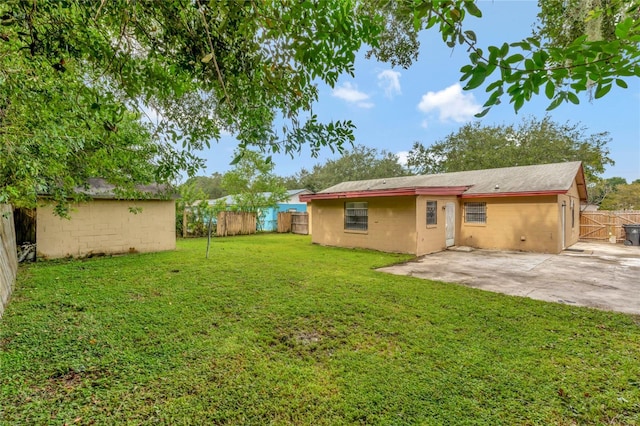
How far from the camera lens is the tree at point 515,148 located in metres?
21.8

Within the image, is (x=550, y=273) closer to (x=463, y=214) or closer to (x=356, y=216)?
(x=463, y=214)

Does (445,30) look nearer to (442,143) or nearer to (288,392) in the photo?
(288,392)

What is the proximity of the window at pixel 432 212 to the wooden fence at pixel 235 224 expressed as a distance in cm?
1011

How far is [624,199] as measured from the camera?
22984mm

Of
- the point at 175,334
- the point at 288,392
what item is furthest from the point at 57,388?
the point at 288,392

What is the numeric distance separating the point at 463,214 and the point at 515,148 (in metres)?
17.3

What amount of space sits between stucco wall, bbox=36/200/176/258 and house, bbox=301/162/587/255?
564 cm

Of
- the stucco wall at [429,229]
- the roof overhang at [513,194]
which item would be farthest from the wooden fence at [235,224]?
the roof overhang at [513,194]

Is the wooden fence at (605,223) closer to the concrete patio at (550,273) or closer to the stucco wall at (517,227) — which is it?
the concrete patio at (550,273)

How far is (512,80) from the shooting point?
1.20m

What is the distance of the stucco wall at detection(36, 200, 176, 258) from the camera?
7908 millimetres

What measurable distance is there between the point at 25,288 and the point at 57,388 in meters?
4.06

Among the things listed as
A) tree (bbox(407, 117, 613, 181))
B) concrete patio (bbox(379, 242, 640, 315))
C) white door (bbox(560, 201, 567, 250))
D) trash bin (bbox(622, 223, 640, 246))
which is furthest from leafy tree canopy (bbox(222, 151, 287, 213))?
tree (bbox(407, 117, 613, 181))

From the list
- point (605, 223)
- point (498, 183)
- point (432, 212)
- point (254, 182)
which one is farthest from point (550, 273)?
point (254, 182)
